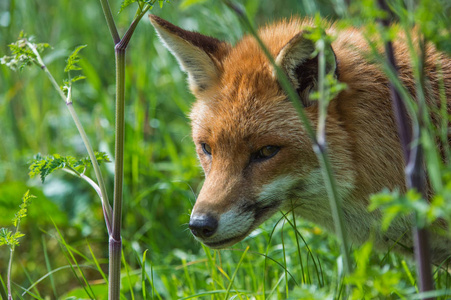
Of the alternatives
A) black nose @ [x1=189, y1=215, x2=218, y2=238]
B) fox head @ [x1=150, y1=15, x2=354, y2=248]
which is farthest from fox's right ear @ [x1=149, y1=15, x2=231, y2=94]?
black nose @ [x1=189, y1=215, x2=218, y2=238]

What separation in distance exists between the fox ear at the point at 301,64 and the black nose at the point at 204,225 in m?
0.91

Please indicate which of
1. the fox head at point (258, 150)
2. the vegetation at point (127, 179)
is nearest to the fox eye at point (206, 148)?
the fox head at point (258, 150)

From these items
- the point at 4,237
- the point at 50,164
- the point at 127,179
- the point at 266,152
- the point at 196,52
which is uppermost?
the point at 196,52

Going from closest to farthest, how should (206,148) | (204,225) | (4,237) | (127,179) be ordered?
(4,237), (204,225), (206,148), (127,179)

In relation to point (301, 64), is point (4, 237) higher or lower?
lower

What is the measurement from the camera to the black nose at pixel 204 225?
2.56 m

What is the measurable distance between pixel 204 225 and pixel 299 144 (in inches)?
27.9

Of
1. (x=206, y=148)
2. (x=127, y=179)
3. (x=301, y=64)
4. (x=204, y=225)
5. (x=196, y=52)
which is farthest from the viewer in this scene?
(x=127, y=179)

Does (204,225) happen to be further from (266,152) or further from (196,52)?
(196,52)

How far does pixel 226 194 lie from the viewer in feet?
8.79

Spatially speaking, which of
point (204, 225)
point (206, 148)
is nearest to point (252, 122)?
point (206, 148)

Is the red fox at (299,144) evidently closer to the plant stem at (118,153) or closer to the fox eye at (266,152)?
the fox eye at (266,152)

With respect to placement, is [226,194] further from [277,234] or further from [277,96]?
[277,234]

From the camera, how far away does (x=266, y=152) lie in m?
2.82
